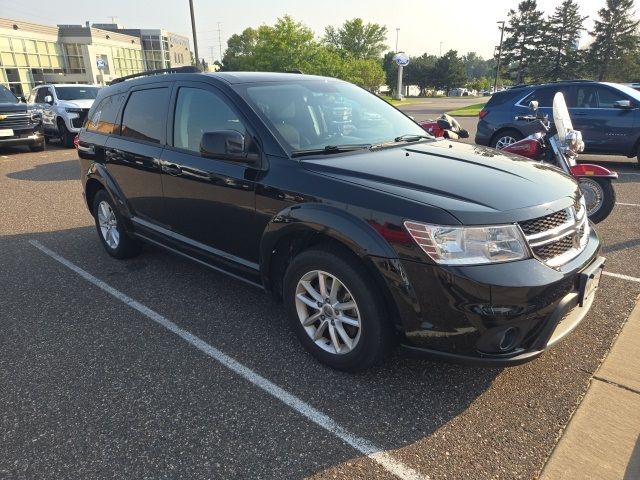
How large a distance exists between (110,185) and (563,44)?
73299mm

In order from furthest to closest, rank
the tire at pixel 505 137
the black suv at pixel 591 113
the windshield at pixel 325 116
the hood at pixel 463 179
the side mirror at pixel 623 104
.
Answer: the tire at pixel 505 137
the black suv at pixel 591 113
the side mirror at pixel 623 104
the windshield at pixel 325 116
the hood at pixel 463 179

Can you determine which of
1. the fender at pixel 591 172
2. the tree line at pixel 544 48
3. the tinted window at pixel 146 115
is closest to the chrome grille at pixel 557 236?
the tinted window at pixel 146 115

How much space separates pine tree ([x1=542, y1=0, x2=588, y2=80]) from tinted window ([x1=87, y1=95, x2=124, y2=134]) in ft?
224

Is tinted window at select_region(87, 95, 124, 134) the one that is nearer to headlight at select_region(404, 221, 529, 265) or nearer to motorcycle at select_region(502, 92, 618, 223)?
headlight at select_region(404, 221, 529, 265)

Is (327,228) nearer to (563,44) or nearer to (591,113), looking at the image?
(591,113)

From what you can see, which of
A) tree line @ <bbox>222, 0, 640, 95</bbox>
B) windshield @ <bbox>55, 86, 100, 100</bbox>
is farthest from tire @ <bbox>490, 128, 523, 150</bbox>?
tree line @ <bbox>222, 0, 640, 95</bbox>

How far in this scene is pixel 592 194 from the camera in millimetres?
5699

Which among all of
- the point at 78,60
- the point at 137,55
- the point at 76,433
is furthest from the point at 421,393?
the point at 137,55

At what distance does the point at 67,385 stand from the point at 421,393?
211 centimetres

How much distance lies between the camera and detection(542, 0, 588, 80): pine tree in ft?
203

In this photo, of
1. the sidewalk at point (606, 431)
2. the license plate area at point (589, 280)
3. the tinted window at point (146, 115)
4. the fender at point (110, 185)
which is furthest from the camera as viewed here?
the fender at point (110, 185)

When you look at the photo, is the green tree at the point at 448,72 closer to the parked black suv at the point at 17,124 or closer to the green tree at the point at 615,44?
the green tree at the point at 615,44

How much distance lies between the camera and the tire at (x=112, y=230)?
478 cm

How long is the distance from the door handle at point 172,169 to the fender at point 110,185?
2.98 ft
